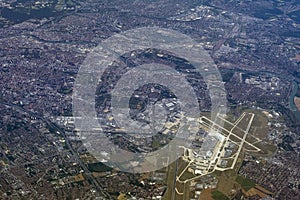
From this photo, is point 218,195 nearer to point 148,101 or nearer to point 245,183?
point 245,183

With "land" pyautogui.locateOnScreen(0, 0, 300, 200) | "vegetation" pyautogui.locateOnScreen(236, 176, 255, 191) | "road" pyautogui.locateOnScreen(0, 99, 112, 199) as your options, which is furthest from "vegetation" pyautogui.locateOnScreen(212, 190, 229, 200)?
"road" pyautogui.locateOnScreen(0, 99, 112, 199)

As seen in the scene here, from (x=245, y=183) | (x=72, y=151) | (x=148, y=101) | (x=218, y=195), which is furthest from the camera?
(x=148, y=101)

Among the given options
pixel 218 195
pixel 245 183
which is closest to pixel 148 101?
pixel 245 183

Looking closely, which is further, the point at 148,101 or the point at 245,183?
the point at 148,101

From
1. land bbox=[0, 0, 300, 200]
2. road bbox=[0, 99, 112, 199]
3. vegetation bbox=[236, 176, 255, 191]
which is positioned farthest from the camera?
vegetation bbox=[236, 176, 255, 191]

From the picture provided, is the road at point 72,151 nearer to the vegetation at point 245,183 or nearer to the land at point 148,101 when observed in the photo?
the land at point 148,101

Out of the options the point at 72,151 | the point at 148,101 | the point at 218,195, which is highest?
the point at 72,151

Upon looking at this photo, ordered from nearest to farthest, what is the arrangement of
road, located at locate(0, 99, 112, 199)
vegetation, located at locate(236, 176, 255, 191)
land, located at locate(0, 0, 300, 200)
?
road, located at locate(0, 99, 112, 199) < land, located at locate(0, 0, 300, 200) < vegetation, located at locate(236, 176, 255, 191)

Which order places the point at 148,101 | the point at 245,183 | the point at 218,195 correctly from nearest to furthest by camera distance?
the point at 218,195 < the point at 245,183 < the point at 148,101

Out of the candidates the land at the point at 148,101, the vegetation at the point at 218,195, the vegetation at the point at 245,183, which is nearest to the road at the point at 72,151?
the land at the point at 148,101

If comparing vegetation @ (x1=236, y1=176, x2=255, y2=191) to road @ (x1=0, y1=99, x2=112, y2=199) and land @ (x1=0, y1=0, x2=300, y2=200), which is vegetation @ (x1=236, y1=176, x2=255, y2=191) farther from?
road @ (x1=0, y1=99, x2=112, y2=199)

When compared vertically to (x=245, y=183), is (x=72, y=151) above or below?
above
